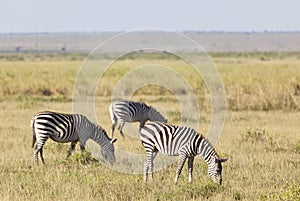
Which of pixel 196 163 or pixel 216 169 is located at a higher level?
pixel 196 163

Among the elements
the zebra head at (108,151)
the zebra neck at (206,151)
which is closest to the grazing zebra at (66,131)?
the zebra head at (108,151)

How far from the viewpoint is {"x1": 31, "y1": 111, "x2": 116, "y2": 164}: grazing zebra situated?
40.9 feet

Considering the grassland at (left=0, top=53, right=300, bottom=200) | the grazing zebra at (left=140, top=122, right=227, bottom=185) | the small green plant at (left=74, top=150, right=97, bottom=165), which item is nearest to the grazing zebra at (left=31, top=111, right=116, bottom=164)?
the small green plant at (left=74, top=150, right=97, bottom=165)

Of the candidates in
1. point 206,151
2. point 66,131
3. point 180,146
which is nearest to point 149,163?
point 180,146

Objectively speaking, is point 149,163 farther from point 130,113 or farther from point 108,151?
point 130,113

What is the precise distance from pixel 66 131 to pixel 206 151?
11.6ft

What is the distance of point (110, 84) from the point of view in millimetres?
33406

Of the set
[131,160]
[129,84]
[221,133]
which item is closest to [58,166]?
[131,160]

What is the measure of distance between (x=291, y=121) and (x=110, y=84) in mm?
14806

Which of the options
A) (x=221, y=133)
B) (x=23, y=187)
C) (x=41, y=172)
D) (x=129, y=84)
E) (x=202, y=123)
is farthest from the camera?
(x=129, y=84)

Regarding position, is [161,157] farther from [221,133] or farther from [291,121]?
[291,121]

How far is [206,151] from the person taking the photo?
402 inches

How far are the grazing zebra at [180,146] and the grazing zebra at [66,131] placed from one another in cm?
203

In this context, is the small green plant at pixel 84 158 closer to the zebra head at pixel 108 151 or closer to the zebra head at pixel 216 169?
the zebra head at pixel 108 151
